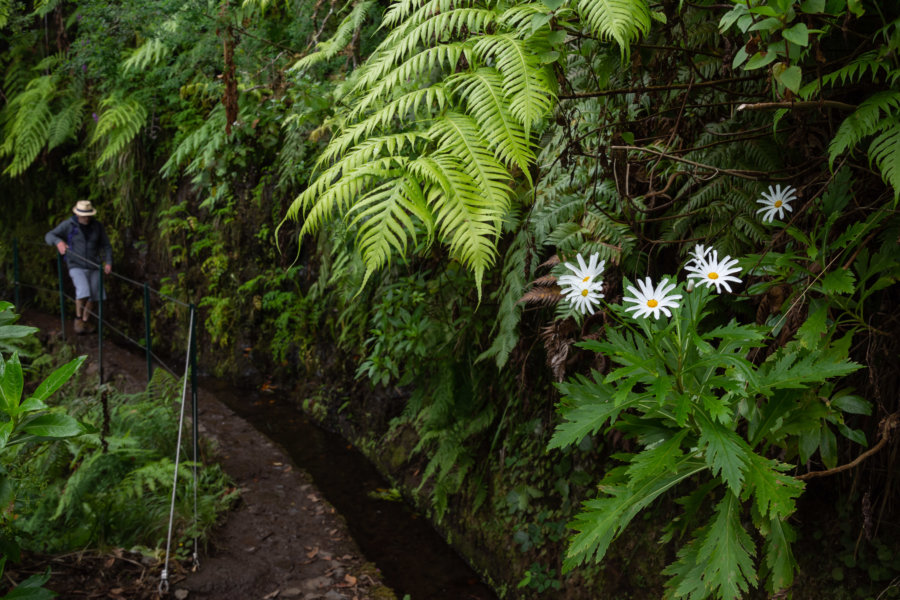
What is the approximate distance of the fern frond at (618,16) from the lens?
176 cm

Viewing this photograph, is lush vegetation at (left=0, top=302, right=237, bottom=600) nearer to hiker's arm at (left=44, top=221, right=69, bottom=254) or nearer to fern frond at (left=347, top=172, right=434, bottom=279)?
fern frond at (left=347, top=172, right=434, bottom=279)

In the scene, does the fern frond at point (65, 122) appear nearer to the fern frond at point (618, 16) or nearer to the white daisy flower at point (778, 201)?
the fern frond at point (618, 16)

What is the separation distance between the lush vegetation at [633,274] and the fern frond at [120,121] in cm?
330

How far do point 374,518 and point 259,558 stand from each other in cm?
88

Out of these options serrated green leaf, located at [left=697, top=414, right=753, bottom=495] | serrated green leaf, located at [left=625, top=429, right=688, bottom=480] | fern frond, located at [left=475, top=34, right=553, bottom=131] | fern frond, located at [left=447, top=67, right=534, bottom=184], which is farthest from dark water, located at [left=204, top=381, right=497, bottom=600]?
fern frond, located at [left=475, top=34, right=553, bottom=131]

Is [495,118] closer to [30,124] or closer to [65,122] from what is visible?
[65,122]

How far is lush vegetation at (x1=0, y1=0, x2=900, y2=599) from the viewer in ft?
5.67

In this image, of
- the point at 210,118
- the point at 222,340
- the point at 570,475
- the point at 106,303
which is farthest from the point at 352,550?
the point at 106,303

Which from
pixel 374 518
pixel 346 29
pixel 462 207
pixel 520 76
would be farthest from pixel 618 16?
pixel 374 518

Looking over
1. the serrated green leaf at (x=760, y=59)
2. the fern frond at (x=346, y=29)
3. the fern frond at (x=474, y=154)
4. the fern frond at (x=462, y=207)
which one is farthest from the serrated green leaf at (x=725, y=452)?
the fern frond at (x=346, y=29)

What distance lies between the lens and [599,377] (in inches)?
73.5

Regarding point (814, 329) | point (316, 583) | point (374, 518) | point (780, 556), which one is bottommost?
point (316, 583)

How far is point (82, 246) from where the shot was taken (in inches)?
276

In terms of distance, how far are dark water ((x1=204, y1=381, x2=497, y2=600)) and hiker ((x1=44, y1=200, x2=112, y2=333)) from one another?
250cm
